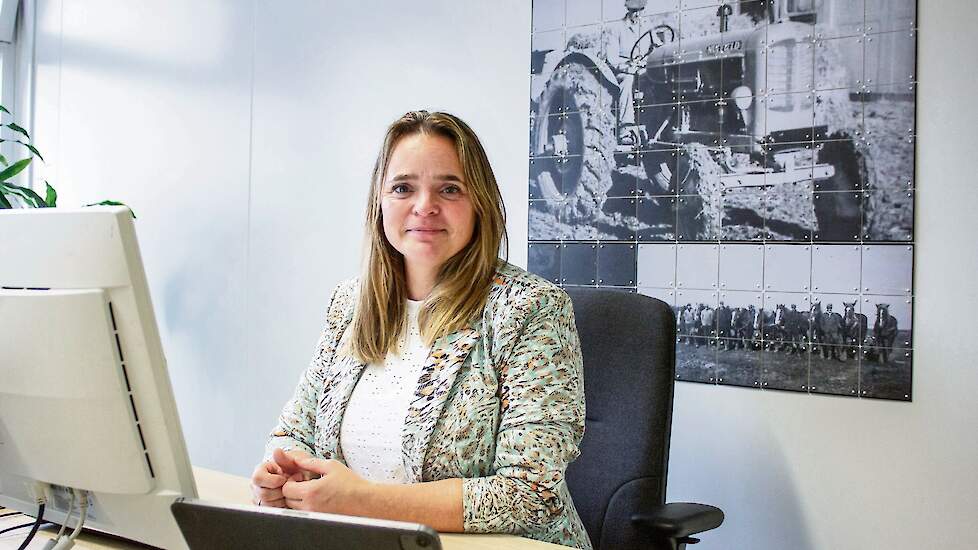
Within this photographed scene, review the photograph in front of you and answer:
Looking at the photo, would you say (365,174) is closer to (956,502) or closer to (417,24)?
(417,24)

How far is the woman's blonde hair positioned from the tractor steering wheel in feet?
3.35

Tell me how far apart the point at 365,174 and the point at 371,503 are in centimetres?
Answer: 190

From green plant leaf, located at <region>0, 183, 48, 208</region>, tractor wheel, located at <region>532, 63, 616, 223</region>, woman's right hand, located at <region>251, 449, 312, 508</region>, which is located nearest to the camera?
woman's right hand, located at <region>251, 449, 312, 508</region>

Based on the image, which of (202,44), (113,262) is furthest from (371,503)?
(202,44)

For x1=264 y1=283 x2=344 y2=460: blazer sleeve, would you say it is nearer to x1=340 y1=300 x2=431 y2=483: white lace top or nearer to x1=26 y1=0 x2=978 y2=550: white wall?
x1=340 y1=300 x2=431 y2=483: white lace top

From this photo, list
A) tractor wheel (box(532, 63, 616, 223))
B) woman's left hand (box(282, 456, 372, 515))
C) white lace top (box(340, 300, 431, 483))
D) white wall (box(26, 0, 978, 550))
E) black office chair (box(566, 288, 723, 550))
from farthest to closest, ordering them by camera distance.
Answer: tractor wheel (box(532, 63, 616, 223)), white wall (box(26, 0, 978, 550)), black office chair (box(566, 288, 723, 550)), white lace top (box(340, 300, 431, 483)), woman's left hand (box(282, 456, 372, 515))

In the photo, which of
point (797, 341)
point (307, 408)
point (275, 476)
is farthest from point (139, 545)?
point (797, 341)

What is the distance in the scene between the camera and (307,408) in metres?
1.69

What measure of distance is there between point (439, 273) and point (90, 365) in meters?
0.73

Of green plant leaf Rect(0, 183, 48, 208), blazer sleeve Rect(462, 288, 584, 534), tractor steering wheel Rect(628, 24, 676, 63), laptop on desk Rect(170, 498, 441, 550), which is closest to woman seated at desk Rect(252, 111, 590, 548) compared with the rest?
blazer sleeve Rect(462, 288, 584, 534)

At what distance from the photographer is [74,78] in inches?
162

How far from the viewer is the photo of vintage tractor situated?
2.24 meters

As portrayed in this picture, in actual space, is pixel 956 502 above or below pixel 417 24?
below

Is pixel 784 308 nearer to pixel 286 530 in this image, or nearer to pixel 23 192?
pixel 286 530
